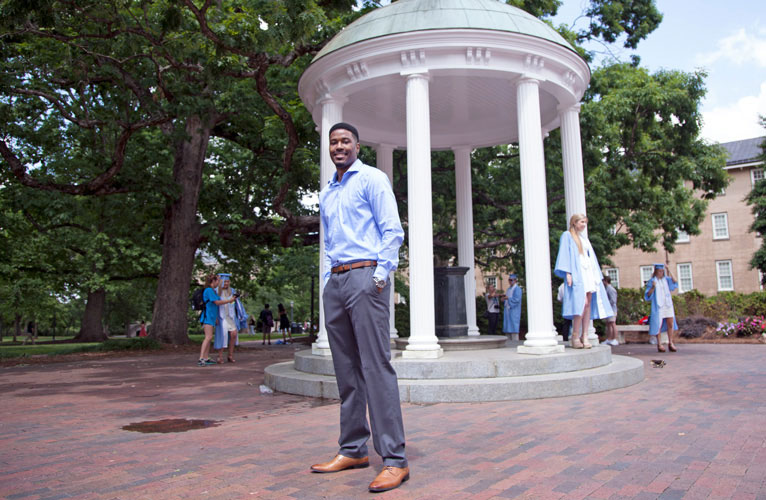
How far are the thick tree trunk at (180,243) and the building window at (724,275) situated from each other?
43021 mm

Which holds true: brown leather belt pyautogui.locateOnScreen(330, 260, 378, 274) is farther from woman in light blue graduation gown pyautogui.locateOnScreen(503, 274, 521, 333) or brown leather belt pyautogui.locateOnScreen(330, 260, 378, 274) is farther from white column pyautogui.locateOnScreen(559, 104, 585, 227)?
woman in light blue graduation gown pyautogui.locateOnScreen(503, 274, 521, 333)

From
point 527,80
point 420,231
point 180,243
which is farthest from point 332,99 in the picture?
point 180,243

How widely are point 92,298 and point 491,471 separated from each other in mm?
33596

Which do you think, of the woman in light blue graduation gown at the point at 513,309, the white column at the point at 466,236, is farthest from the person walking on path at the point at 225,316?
the woman in light blue graduation gown at the point at 513,309

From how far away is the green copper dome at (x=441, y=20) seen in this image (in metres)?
8.68

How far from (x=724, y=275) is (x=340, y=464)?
50.4m

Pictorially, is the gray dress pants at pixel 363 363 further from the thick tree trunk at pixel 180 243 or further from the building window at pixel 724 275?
the building window at pixel 724 275

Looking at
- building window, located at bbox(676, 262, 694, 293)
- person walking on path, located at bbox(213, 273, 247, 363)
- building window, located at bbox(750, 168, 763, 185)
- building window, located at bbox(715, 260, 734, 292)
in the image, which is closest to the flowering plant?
person walking on path, located at bbox(213, 273, 247, 363)

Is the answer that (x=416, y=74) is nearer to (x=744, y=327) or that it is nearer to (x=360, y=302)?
(x=360, y=302)

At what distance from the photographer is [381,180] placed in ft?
13.2

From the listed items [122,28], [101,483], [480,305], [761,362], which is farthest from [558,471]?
[480,305]

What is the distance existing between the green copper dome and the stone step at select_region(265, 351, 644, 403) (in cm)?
511

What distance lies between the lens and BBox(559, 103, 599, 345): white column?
10336mm

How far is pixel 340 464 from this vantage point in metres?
3.84
